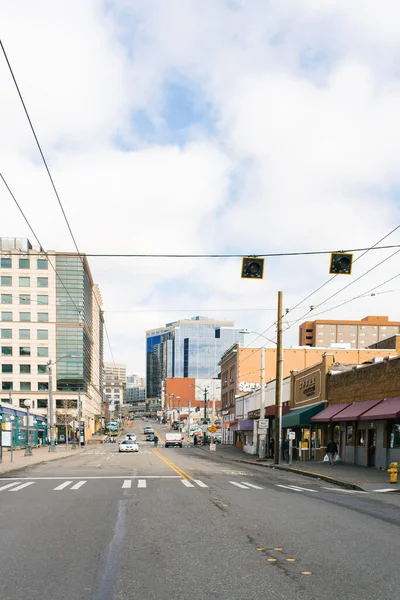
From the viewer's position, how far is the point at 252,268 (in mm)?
17016

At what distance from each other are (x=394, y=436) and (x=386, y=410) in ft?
6.54

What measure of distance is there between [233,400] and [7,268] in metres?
46.8

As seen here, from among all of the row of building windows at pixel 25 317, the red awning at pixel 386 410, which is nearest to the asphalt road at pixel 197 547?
the red awning at pixel 386 410

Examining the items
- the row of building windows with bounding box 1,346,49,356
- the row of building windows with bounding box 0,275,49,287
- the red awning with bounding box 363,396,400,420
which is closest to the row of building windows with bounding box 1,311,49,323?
the row of building windows with bounding box 1,346,49,356

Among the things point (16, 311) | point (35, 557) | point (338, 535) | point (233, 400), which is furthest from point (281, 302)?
point (16, 311)

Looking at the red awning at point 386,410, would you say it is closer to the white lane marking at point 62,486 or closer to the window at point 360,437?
the window at point 360,437

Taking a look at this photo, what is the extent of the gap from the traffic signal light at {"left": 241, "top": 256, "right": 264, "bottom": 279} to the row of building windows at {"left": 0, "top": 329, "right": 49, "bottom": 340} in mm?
93076

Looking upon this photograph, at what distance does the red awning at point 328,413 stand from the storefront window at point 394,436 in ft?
19.1

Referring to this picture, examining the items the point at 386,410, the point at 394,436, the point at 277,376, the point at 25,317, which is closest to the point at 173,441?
the point at 25,317

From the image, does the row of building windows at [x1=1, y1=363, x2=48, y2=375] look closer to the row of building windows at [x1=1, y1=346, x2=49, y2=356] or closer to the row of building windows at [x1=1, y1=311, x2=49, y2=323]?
the row of building windows at [x1=1, y1=346, x2=49, y2=356]

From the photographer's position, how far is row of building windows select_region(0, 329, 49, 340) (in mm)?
105062

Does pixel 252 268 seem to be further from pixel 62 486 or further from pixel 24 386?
pixel 24 386

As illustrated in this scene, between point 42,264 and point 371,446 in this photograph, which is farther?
point 42,264

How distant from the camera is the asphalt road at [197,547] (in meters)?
6.79
